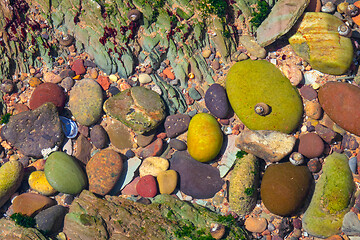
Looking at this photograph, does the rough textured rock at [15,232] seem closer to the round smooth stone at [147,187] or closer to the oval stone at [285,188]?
the round smooth stone at [147,187]

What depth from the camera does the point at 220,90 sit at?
7094 millimetres

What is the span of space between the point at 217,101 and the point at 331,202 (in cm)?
305

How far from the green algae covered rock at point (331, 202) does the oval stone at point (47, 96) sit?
5.85 m

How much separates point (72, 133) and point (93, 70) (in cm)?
155

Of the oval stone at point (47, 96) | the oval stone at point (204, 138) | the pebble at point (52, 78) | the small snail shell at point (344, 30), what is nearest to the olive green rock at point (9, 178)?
the oval stone at point (47, 96)

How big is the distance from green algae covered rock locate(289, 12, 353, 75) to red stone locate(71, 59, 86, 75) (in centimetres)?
482

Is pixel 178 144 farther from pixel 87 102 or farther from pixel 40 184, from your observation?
pixel 40 184

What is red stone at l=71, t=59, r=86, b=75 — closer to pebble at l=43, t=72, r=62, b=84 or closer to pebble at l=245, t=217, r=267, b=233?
pebble at l=43, t=72, r=62, b=84

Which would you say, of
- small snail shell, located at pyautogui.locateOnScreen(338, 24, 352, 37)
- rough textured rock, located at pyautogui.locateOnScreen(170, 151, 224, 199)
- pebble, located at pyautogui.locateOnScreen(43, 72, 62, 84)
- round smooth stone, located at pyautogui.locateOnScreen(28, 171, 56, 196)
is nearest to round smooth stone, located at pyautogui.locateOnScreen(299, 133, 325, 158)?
rough textured rock, located at pyautogui.locateOnScreen(170, 151, 224, 199)

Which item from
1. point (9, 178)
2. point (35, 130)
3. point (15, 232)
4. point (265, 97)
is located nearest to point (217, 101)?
point (265, 97)

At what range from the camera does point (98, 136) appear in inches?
283

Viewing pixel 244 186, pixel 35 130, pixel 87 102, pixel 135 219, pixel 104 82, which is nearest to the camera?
pixel 135 219

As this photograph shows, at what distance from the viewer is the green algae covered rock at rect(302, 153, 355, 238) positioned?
251 inches

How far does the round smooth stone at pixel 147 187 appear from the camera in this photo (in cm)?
682
